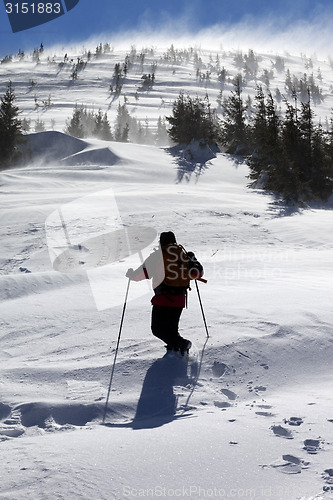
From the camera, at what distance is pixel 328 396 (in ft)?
12.1

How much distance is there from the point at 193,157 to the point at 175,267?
29166 mm

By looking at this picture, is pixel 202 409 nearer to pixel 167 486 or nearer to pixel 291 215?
pixel 167 486

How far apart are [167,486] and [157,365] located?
6.96 ft

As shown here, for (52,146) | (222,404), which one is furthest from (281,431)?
(52,146)

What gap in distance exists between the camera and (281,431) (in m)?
3.05

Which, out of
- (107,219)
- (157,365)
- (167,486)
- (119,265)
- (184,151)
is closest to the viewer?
(167,486)

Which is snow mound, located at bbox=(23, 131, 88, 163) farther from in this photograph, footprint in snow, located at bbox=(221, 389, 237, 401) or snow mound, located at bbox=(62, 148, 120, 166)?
footprint in snow, located at bbox=(221, 389, 237, 401)

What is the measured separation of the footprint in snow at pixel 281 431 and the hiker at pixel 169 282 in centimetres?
167

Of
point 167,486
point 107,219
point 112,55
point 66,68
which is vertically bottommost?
point 167,486

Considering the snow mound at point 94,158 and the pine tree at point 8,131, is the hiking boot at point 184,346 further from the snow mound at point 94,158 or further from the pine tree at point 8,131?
the pine tree at point 8,131

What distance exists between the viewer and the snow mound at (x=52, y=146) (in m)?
34.0

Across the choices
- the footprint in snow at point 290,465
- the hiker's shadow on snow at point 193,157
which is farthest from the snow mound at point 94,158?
the footprint in snow at point 290,465

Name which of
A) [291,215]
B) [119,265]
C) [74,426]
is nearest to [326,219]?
[291,215]

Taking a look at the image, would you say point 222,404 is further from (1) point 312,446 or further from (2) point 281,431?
(1) point 312,446
